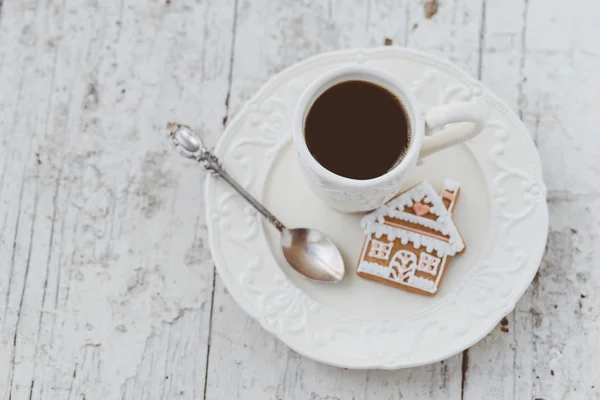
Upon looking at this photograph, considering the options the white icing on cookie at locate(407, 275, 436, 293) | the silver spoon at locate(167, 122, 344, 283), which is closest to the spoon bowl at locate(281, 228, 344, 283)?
the silver spoon at locate(167, 122, 344, 283)

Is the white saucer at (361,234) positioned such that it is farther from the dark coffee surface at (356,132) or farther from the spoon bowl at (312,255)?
the dark coffee surface at (356,132)

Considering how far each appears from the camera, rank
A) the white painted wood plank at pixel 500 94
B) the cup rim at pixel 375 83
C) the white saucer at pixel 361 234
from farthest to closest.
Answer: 1. the white painted wood plank at pixel 500 94
2. the white saucer at pixel 361 234
3. the cup rim at pixel 375 83

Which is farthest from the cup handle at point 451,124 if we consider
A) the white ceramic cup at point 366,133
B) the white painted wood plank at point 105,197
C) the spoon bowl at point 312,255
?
the white painted wood plank at point 105,197

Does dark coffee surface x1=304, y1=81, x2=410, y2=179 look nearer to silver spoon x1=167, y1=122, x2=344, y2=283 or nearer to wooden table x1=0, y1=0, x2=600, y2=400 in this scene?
silver spoon x1=167, y1=122, x2=344, y2=283

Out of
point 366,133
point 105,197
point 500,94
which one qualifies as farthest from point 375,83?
point 105,197

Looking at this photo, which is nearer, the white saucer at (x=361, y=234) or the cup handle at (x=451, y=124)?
the cup handle at (x=451, y=124)

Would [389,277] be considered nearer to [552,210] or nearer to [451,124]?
[451,124]

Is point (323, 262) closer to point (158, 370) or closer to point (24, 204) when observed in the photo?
point (158, 370)
